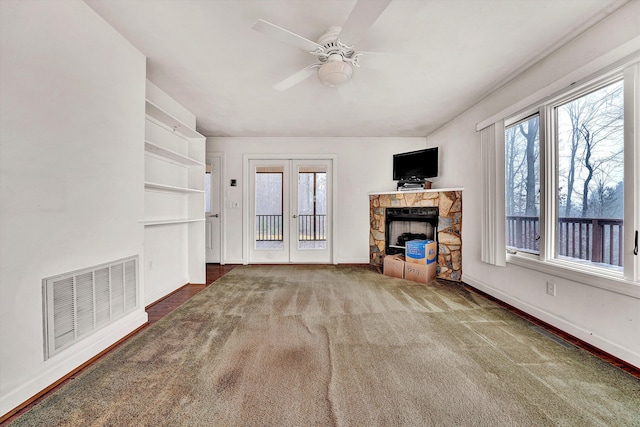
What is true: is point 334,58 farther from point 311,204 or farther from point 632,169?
point 311,204

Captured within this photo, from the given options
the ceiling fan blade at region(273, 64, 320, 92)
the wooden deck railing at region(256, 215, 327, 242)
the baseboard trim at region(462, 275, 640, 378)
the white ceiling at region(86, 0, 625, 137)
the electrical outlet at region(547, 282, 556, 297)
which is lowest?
the baseboard trim at region(462, 275, 640, 378)

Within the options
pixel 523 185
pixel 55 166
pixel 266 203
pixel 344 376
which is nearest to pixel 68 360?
pixel 55 166

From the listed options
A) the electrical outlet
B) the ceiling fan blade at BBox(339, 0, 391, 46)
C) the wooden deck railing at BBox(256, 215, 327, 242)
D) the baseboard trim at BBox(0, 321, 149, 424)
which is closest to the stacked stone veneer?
the electrical outlet

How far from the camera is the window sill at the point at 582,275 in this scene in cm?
166

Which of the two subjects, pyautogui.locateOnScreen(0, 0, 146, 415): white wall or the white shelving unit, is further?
the white shelving unit

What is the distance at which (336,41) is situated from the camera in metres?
1.86

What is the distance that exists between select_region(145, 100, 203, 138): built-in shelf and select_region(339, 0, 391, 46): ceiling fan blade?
6.14 feet

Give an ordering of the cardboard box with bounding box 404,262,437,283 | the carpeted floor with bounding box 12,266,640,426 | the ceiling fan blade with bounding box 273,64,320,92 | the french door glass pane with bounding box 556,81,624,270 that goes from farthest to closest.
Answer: the cardboard box with bounding box 404,262,437,283 → the ceiling fan blade with bounding box 273,64,320,92 → the french door glass pane with bounding box 556,81,624,270 → the carpeted floor with bounding box 12,266,640,426

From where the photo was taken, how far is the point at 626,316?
1.68 meters

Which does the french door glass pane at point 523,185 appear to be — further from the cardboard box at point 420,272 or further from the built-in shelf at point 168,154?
the built-in shelf at point 168,154

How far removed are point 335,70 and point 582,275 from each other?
8.30ft

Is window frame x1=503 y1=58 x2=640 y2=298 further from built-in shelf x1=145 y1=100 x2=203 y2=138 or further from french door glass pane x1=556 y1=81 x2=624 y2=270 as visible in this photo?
built-in shelf x1=145 y1=100 x2=203 y2=138

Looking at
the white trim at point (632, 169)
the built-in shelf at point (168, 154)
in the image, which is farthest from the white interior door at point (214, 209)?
Answer: the white trim at point (632, 169)

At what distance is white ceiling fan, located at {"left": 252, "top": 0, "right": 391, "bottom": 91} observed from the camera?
141cm
